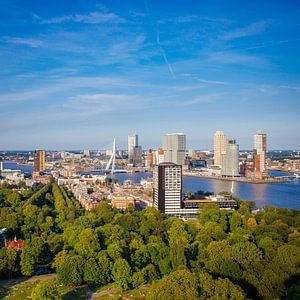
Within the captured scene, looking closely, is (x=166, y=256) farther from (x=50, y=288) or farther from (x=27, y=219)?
(x=27, y=219)

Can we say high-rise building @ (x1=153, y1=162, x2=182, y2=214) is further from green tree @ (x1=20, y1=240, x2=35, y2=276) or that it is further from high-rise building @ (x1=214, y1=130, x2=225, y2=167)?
high-rise building @ (x1=214, y1=130, x2=225, y2=167)

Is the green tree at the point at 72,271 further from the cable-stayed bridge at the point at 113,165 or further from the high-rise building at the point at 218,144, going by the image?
the high-rise building at the point at 218,144

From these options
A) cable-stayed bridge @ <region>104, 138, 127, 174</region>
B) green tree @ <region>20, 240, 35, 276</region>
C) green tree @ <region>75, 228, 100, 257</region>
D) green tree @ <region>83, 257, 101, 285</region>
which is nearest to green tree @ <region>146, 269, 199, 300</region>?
green tree @ <region>83, 257, 101, 285</region>

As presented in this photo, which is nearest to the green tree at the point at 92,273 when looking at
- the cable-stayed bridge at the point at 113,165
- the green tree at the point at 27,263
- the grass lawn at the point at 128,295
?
the grass lawn at the point at 128,295

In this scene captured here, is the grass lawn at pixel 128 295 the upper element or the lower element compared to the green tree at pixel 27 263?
lower

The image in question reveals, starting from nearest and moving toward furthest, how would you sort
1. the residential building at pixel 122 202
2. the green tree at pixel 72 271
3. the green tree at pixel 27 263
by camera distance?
the green tree at pixel 72 271 < the green tree at pixel 27 263 < the residential building at pixel 122 202

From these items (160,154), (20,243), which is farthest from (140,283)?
(160,154)

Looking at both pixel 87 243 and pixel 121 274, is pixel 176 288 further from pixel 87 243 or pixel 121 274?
pixel 87 243

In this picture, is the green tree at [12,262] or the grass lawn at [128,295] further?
the green tree at [12,262]

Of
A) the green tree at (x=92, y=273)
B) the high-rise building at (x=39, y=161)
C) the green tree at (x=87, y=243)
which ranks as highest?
the high-rise building at (x=39, y=161)
